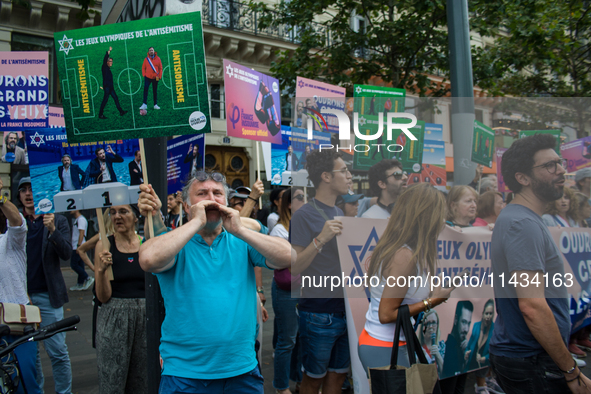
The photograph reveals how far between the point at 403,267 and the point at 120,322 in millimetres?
2112

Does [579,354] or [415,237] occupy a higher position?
[415,237]

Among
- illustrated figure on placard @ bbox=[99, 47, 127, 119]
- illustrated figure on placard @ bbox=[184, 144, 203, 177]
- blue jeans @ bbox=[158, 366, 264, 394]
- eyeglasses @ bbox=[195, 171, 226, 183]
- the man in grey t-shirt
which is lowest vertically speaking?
blue jeans @ bbox=[158, 366, 264, 394]

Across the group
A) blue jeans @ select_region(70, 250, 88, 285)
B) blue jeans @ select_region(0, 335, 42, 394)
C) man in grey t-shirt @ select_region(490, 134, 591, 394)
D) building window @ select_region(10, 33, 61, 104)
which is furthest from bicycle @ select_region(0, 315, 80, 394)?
building window @ select_region(10, 33, 61, 104)

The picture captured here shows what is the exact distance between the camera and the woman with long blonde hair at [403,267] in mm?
2383

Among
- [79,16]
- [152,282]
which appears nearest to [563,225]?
[152,282]

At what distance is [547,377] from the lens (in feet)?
7.20

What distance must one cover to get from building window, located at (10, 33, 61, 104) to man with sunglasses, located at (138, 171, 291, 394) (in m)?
12.6

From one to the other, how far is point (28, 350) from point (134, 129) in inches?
82.4

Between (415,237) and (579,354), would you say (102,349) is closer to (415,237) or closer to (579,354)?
(415,237)

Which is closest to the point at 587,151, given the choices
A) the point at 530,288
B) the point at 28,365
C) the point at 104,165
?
the point at 530,288

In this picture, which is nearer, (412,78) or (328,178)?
(328,178)

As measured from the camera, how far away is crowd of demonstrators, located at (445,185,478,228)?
2.53 m

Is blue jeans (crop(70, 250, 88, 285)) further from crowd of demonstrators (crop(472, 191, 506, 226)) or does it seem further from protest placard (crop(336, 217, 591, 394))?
crowd of demonstrators (crop(472, 191, 506, 226))

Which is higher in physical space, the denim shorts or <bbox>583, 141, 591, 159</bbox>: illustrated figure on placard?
<bbox>583, 141, 591, 159</bbox>: illustrated figure on placard
